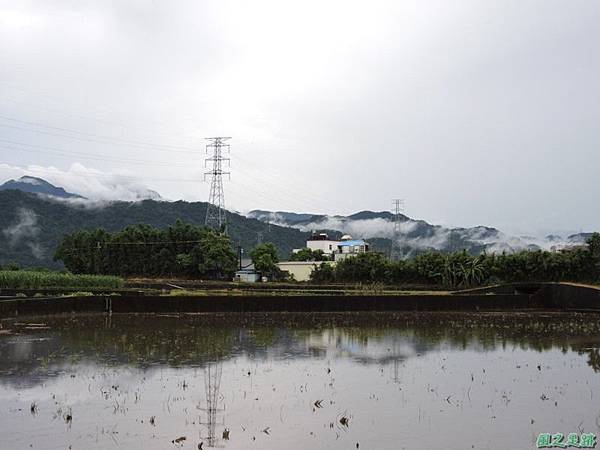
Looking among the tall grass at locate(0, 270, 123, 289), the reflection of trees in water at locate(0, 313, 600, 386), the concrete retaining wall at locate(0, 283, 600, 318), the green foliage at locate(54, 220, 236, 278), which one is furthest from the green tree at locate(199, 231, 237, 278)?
the reflection of trees in water at locate(0, 313, 600, 386)

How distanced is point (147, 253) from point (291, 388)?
2350 inches

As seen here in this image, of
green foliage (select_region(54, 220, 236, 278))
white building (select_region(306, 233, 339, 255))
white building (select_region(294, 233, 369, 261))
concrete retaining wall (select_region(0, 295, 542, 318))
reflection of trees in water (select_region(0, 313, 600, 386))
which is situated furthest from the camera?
white building (select_region(306, 233, 339, 255))

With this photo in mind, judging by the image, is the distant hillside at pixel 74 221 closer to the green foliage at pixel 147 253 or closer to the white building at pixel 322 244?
the white building at pixel 322 244

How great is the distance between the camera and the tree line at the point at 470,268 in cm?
4016

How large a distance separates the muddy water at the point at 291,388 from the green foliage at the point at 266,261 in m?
44.2

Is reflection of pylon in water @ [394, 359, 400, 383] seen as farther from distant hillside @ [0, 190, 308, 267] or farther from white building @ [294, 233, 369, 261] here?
distant hillside @ [0, 190, 308, 267]

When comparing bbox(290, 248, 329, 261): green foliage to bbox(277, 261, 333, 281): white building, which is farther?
bbox(290, 248, 329, 261): green foliage

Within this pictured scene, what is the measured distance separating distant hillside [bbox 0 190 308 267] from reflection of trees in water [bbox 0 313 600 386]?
82909 mm

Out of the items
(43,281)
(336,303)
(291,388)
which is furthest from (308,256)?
(291,388)

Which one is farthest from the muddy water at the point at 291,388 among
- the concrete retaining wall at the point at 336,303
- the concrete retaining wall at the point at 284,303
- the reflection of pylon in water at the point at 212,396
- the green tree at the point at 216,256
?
the green tree at the point at 216,256

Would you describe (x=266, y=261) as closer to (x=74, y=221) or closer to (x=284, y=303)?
(x=284, y=303)

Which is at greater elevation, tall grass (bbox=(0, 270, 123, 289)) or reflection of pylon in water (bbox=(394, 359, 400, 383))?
tall grass (bbox=(0, 270, 123, 289))

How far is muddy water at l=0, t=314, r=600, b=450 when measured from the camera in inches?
347

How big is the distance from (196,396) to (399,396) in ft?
11.5
